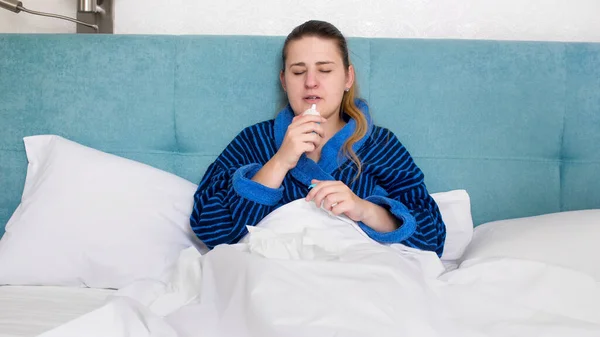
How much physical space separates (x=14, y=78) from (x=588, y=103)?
5.00 ft

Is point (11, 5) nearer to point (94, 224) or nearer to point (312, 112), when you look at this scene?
point (94, 224)

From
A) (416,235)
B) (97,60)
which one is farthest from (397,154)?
(97,60)

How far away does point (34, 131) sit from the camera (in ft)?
5.64

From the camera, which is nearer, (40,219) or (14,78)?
(40,219)

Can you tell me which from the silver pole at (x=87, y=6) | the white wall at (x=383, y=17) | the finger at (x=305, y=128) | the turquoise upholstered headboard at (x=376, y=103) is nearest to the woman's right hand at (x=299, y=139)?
the finger at (x=305, y=128)

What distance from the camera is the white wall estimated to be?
182 cm

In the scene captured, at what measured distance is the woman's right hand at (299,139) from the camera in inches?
55.9

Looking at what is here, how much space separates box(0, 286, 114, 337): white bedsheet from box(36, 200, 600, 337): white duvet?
0.11 m

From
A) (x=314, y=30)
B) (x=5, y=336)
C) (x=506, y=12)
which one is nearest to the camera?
(x=5, y=336)

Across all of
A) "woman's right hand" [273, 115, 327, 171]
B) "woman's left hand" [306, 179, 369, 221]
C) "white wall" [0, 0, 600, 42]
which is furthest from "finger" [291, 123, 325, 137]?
"white wall" [0, 0, 600, 42]

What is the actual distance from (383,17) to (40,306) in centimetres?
118

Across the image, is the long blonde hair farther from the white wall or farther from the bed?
the white wall

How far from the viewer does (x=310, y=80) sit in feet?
5.06

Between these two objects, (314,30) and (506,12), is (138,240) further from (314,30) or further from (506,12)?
(506,12)
